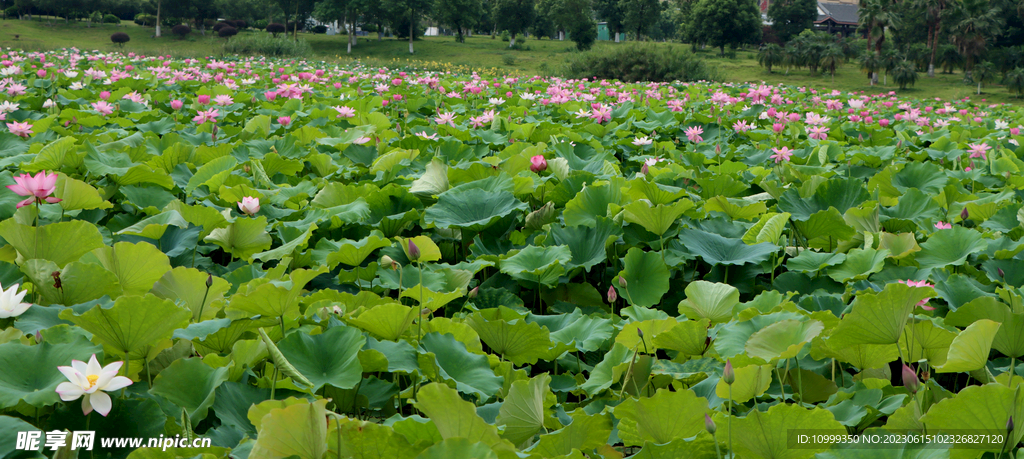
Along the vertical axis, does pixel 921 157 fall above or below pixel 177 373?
above

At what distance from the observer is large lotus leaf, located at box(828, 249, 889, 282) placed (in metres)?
1.58

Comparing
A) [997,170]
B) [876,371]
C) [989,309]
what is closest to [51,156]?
[876,371]

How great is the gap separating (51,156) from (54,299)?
1.30 meters

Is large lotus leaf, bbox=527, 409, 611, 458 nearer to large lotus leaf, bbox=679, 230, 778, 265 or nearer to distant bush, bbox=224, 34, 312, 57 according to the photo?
large lotus leaf, bbox=679, 230, 778, 265

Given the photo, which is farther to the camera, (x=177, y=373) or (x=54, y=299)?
A: (x=54, y=299)

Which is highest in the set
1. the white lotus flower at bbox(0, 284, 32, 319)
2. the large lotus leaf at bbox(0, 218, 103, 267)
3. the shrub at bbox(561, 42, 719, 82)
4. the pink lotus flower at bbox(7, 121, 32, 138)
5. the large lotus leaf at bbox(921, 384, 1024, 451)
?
the shrub at bbox(561, 42, 719, 82)

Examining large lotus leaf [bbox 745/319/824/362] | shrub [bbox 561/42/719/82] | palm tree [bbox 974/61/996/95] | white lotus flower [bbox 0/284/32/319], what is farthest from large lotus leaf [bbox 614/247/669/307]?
palm tree [bbox 974/61/996/95]

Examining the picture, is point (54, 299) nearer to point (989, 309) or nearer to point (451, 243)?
point (451, 243)

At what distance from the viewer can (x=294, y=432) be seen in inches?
29.2

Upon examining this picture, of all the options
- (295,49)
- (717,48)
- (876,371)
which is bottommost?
(876,371)

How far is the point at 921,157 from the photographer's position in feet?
11.5

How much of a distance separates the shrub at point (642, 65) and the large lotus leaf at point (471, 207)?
1746cm

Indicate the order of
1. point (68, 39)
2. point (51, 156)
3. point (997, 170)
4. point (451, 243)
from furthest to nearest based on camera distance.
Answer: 1. point (68, 39)
2. point (997, 170)
3. point (51, 156)
4. point (451, 243)

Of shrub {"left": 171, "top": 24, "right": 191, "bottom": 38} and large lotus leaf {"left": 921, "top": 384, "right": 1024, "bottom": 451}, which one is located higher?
shrub {"left": 171, "top": 24, "right": 191, "bottom": 38}
